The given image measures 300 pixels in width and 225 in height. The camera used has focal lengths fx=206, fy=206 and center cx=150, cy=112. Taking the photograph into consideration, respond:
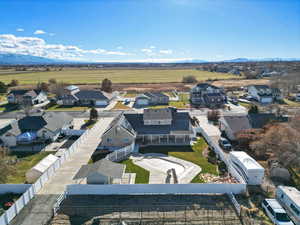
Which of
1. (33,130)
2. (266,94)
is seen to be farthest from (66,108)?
(266,94)

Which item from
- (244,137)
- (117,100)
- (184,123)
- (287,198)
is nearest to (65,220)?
(287,198)

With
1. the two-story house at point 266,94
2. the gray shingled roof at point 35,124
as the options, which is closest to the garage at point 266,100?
the two-story house at point 266,94

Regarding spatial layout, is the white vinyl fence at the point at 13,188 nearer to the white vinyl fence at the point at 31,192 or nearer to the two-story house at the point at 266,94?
the white vinyl fence at the point at 31,192

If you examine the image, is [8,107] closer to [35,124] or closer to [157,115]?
[35,124]

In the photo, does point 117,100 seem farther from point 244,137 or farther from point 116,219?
point 116,219

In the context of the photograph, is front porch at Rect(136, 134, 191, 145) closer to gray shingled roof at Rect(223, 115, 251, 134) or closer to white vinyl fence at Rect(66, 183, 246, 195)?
gray shingled roof at Rect(223, 115, 251, 134)

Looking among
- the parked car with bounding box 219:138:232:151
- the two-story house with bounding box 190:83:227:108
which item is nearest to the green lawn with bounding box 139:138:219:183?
the parked car with bounding box 219:138:232:151
